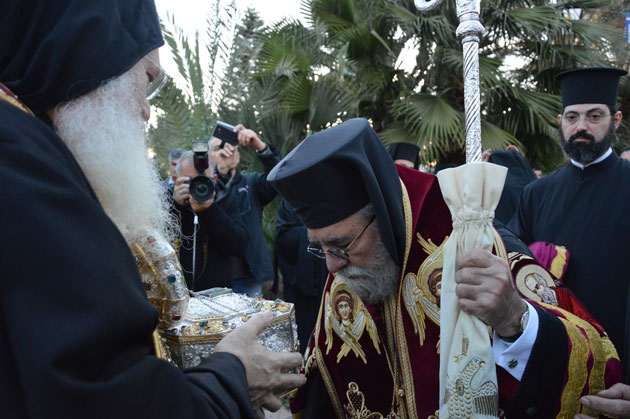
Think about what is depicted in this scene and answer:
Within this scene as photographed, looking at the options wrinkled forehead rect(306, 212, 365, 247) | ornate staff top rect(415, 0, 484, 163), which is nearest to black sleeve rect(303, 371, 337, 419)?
wrinkled forehead rect(306, 212, 365, 247)

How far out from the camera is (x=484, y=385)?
147 cm

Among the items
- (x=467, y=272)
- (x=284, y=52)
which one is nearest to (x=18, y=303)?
(x=467, y=272)

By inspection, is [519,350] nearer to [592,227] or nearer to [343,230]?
[343,230]

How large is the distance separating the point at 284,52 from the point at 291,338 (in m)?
Result: 7.94

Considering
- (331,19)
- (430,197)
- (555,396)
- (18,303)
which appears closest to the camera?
(18,303)

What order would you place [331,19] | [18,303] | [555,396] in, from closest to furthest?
1. [18,303]
2. [555,396]
3. [331,19]

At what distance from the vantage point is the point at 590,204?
347 centimetres

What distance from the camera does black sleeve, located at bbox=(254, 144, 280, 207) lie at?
4.75 m

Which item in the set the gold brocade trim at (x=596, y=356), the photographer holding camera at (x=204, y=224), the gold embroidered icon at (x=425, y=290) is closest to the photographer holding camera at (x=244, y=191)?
the photographer holding camera at (x=204, y=224)

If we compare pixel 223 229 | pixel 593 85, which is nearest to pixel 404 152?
pixel 593 85

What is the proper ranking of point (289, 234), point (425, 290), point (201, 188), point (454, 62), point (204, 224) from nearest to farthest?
point (425, 290), point (201, 188), point (204, 224), point (289, 234), point (454, 62)

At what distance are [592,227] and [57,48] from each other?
3.38 meters

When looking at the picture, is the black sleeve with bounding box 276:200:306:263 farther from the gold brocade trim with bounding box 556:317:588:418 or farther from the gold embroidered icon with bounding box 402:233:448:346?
the gold brocade trim with bounding box 556:317:588:418

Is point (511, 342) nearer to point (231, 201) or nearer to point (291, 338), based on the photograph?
point (291, 338)
